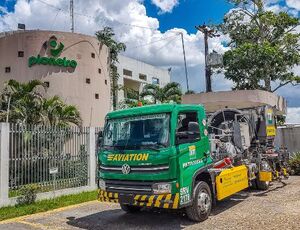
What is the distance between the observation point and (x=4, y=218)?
367 inches

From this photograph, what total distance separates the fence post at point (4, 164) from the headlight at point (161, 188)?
5178mm

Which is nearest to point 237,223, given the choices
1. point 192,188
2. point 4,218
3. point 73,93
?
point 192,188

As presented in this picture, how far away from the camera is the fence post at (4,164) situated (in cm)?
1046

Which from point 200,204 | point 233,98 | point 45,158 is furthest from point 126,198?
point 233,98

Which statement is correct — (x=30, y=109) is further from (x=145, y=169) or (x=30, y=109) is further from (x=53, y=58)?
(x=145, y=169)

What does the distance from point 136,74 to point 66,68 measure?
2637 cm

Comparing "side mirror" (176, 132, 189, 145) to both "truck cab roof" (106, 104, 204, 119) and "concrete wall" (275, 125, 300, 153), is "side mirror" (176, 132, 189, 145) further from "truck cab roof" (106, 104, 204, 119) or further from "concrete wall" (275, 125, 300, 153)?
"concrete wall" (275, 125, 300, 153)

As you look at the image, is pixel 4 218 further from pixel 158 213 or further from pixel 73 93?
pixel 73 93

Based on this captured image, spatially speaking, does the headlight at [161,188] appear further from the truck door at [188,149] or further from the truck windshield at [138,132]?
the truck windshield at [138,132]

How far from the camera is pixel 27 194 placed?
10.9 m

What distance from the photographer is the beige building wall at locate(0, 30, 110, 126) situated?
79.2 feet

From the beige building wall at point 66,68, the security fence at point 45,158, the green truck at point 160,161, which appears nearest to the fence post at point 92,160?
the security fence at point 45,158

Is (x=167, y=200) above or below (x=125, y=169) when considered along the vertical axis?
below

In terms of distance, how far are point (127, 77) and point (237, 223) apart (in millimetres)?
41537
